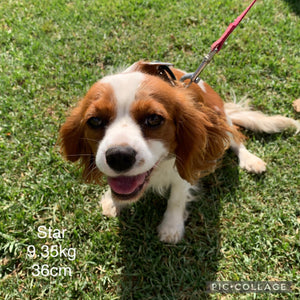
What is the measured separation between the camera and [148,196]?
10.2ft

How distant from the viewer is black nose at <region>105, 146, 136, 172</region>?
179cm

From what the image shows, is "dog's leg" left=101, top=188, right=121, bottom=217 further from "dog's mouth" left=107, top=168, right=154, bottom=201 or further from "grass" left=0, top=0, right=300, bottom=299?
"dog's mouth" left=107, top=168, right=154, bottom=201

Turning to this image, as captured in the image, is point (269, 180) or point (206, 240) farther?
point (269, 180)

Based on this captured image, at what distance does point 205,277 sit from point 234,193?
3.07 ft

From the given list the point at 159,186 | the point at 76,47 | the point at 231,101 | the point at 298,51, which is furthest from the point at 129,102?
the point at 298,51

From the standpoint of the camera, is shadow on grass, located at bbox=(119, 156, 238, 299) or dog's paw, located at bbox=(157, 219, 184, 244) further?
dog's paw, located at bbox=(157, 219, 184, 244)

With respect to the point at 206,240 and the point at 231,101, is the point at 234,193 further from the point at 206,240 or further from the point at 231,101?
the point at 231,101

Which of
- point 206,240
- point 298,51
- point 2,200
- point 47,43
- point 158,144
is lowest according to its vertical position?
point 2,200

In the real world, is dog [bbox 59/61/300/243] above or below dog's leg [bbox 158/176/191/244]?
above

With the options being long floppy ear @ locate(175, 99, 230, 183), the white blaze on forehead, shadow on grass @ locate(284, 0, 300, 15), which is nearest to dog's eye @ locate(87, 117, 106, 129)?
the white blaze on forehead

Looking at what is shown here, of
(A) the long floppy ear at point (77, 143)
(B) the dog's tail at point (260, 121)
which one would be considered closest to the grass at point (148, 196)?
(B) the dog's tail at point (260, 121)

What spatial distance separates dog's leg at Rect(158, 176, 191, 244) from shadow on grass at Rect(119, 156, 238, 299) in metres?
0.07

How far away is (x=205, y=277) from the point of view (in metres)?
2.61

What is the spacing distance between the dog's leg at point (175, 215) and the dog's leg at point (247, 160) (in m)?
0.76
